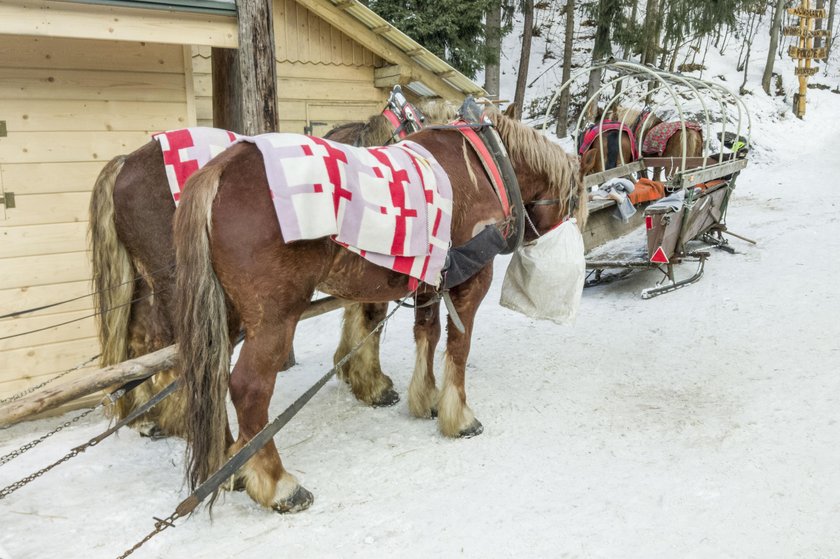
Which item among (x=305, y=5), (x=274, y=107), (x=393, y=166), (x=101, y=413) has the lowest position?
(x=101, y=413)

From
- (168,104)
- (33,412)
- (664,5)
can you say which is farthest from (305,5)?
(664,5)

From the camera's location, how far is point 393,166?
2711mm

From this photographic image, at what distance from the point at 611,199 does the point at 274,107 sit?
389cm

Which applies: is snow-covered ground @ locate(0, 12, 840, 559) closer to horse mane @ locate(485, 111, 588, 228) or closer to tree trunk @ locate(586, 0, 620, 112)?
horse mane @ locate(485, 111, 588, 228)

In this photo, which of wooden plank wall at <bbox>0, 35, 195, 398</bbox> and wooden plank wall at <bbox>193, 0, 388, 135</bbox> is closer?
wooden plank wall at <bbox>0, 35, 195, 398</bbox>

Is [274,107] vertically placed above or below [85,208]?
above

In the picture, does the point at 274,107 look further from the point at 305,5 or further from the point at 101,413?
the point at 101,413

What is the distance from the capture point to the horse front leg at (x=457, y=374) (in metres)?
3.40

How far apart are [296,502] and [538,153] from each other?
2.24 meters

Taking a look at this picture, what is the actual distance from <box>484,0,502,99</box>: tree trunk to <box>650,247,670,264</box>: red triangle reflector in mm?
5765

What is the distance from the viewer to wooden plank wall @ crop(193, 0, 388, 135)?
533cm

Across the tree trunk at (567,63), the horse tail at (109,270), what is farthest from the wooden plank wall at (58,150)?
the tree trunk at (567,63)

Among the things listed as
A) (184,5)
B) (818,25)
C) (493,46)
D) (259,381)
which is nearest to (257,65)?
(184,5)

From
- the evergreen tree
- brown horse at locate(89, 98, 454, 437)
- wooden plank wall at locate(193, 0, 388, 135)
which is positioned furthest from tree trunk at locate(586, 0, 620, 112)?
brown horse at locate(89, 98, 454, 437)
